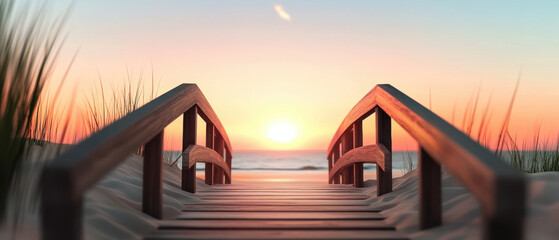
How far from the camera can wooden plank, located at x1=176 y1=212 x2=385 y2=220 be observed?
2.96 metres

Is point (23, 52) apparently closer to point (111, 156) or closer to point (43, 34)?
point (43, 34)

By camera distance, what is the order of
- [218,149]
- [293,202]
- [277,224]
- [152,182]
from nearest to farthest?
[277,224], [152,182], [293,202], [218,149]

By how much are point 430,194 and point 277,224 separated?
0.85 meters

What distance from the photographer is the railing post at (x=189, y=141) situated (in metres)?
4.19

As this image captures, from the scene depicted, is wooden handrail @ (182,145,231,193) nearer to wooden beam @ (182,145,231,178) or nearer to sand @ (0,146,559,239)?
wooden beam @ (182,145,231,178)

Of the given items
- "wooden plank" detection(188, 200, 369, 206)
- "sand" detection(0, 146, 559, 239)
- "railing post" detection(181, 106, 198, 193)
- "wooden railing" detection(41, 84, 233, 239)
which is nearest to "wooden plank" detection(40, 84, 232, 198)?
"wooden railing" detection(41, 84, 233, 239)

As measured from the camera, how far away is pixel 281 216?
118 inches

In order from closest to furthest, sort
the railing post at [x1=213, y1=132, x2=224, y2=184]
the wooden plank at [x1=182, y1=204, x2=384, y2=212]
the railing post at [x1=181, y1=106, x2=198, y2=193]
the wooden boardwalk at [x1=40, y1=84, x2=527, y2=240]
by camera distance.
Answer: the wooden boardwalk at [x1=40, y1=84, x2=527, y2=240], the wooden plank at [x1=182, y1=204, x2=384, y2=212], the railing post at [x1=181, y1=106, x2=198, y2=193], the railing post at [x1=213, y1=132, x2=224, y2=184]

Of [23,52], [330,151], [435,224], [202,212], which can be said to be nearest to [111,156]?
[23,52]

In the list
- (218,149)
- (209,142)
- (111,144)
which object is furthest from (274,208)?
(218,149)

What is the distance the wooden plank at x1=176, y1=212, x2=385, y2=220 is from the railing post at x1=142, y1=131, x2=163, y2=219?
19 cm

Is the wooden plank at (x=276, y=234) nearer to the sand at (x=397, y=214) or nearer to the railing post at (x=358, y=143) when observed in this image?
the sand at (x=397, y=214)

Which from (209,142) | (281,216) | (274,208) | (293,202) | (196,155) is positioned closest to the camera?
(281,216)

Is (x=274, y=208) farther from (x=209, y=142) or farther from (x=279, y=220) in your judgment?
(x=209, y=142)
